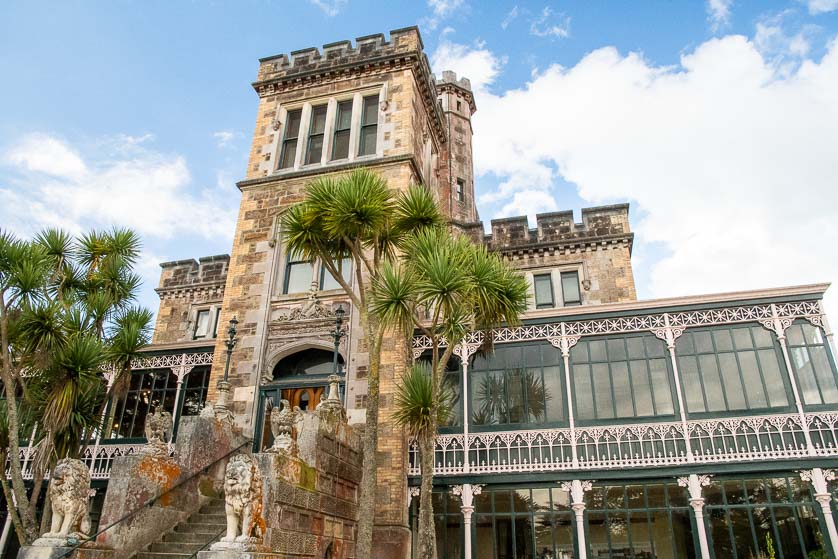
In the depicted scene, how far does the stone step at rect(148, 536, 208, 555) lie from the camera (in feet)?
34.4

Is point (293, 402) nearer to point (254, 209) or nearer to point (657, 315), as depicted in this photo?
point (254, 209)

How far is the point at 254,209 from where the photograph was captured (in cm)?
1822

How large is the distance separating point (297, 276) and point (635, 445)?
988 cm

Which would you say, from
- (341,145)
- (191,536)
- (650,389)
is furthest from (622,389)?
(341,145)

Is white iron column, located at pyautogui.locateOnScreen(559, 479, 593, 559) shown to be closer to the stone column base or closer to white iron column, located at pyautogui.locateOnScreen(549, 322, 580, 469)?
white iron column, located at pyautogui.locateOnScreen(549, 322, 580, 469)

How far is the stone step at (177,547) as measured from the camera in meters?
10.5

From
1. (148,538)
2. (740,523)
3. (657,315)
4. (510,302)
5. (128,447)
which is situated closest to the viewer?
(148,538)

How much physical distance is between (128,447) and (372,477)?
9317 mm

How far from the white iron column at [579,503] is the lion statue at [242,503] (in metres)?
7.41

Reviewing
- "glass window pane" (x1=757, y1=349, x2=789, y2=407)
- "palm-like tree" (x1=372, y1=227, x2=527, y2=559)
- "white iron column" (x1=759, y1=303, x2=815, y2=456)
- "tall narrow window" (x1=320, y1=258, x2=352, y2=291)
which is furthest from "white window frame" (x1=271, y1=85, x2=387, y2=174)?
"glass window pane" (x1=757, y1=349, x2=789, y2=407)

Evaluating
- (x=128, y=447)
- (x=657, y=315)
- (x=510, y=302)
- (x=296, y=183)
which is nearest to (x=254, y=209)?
(x=296, y=183)

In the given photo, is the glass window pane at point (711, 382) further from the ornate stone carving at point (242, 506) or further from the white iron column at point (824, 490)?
the ornate stone carving at point (242, 506)

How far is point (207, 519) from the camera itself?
11.6 meters

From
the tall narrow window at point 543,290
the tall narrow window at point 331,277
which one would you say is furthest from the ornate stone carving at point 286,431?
the tall narrow window at point 543,290
